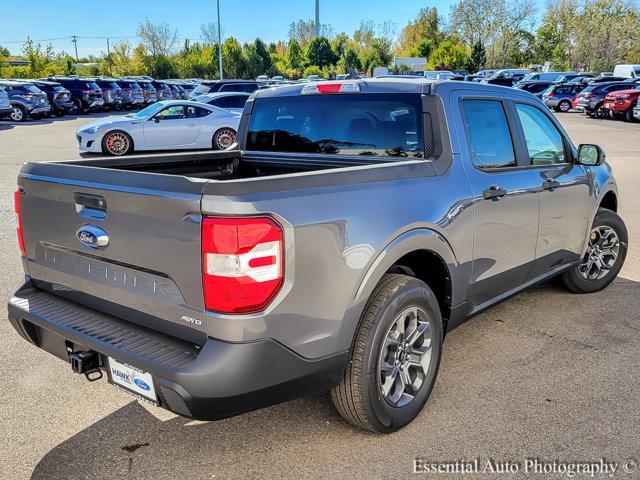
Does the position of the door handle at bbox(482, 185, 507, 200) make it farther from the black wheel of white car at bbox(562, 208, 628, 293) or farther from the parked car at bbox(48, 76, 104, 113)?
the parked car at bbox(48, 76, 104, 113)

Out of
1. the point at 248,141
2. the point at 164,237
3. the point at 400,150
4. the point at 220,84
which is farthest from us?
the point at 220,84

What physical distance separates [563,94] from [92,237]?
35569mm

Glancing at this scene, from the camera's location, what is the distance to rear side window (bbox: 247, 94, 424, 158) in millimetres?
3510

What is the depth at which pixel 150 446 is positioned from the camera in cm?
296

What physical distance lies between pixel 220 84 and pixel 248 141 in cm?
2030

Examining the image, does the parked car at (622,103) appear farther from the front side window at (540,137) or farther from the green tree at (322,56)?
the green tree at (322,56)

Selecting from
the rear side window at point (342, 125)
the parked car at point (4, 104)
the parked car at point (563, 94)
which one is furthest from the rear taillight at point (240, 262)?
the parked car at point (563, 94)

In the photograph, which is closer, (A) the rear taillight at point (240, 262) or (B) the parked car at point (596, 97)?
(A) the rear taillight at point (240, 262)

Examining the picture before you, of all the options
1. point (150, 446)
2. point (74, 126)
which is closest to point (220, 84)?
point (74, 126)

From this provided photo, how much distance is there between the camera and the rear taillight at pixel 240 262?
7.49ft

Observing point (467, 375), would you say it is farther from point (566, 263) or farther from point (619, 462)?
point (566, 263)

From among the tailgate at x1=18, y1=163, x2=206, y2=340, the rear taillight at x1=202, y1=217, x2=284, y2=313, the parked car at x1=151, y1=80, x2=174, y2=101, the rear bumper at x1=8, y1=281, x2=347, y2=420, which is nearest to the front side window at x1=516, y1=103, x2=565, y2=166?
the rear bumper at x1=8, y1=281, x2=347, y2=420

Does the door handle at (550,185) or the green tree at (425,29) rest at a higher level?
the green tree at (425,29)

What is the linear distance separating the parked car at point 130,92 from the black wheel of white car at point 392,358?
3424cm
